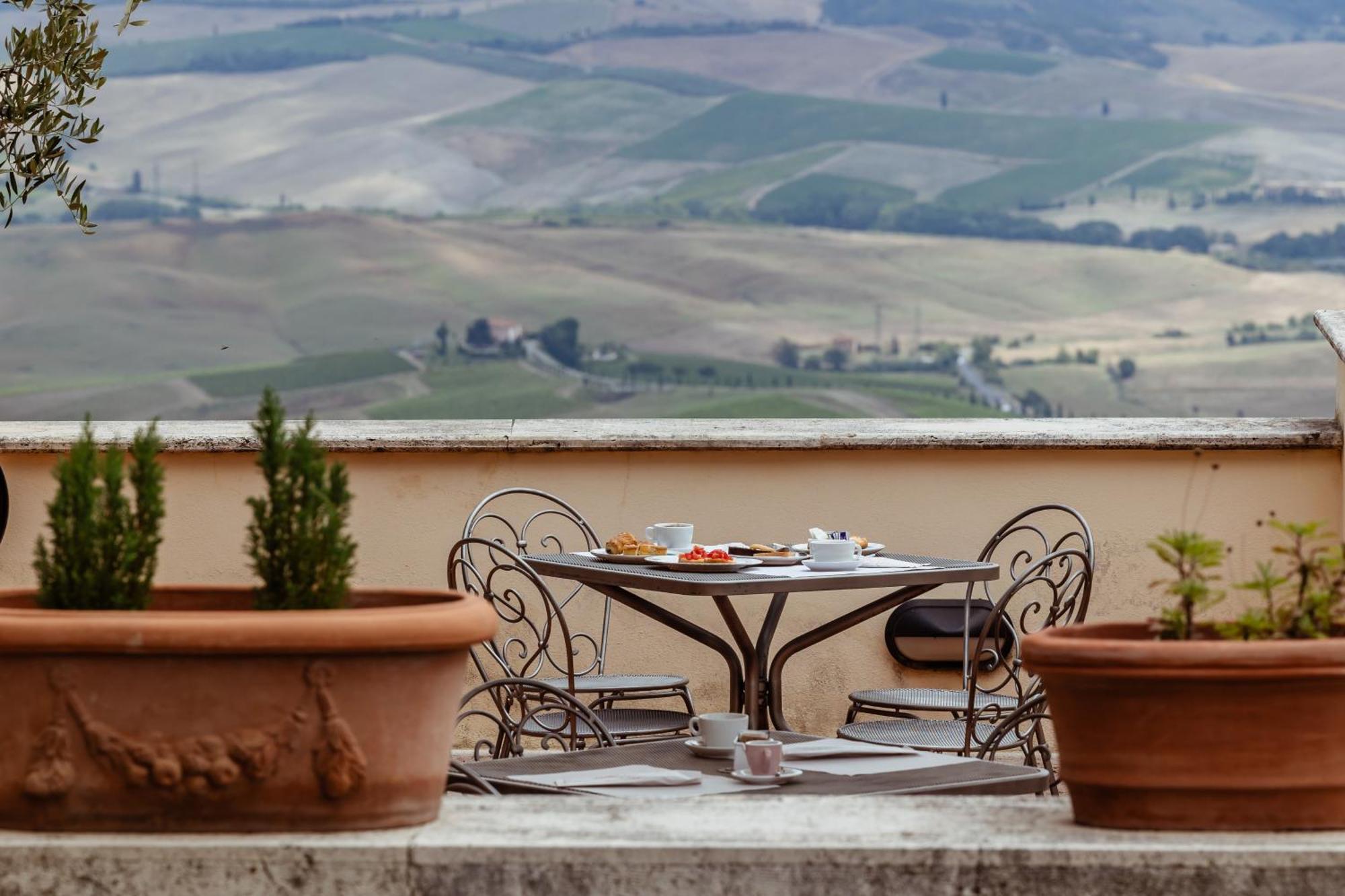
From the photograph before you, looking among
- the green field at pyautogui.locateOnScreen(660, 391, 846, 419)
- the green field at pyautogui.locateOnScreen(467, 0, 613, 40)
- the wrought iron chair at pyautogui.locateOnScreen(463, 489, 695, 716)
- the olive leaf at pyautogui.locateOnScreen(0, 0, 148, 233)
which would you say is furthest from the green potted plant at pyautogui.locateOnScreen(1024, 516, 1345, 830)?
the green field at pyautogui.locateOnScreen(467, 0, 613, 40)

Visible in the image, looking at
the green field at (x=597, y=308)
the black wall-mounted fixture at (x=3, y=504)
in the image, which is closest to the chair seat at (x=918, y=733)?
the black wall-mounted fixture at (x=3, y=504)

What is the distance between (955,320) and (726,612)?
4490cm

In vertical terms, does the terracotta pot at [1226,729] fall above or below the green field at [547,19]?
below

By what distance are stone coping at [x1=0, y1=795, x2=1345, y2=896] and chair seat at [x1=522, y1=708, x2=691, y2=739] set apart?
193 cm

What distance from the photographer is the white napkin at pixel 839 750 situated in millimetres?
2666

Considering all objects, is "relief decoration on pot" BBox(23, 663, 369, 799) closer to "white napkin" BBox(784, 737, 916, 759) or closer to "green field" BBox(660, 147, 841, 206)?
"white napkin" BBox(784, 737, 916, 759)

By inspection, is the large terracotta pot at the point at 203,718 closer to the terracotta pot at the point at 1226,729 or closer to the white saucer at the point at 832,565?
the terracotta pot at the point at 1226,729

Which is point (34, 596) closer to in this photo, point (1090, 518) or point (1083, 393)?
point (1090, 518)

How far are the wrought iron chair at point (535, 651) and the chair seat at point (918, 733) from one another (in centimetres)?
38

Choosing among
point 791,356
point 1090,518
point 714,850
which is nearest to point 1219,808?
point 714,850

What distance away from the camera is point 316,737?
1820mm

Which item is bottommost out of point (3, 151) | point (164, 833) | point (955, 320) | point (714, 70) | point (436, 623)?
point (164, 833)

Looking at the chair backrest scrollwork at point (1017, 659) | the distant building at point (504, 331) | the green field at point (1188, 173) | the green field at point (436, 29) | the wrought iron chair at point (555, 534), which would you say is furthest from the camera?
the green field at point (436, 29)

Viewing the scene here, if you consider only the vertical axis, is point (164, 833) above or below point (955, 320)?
below
